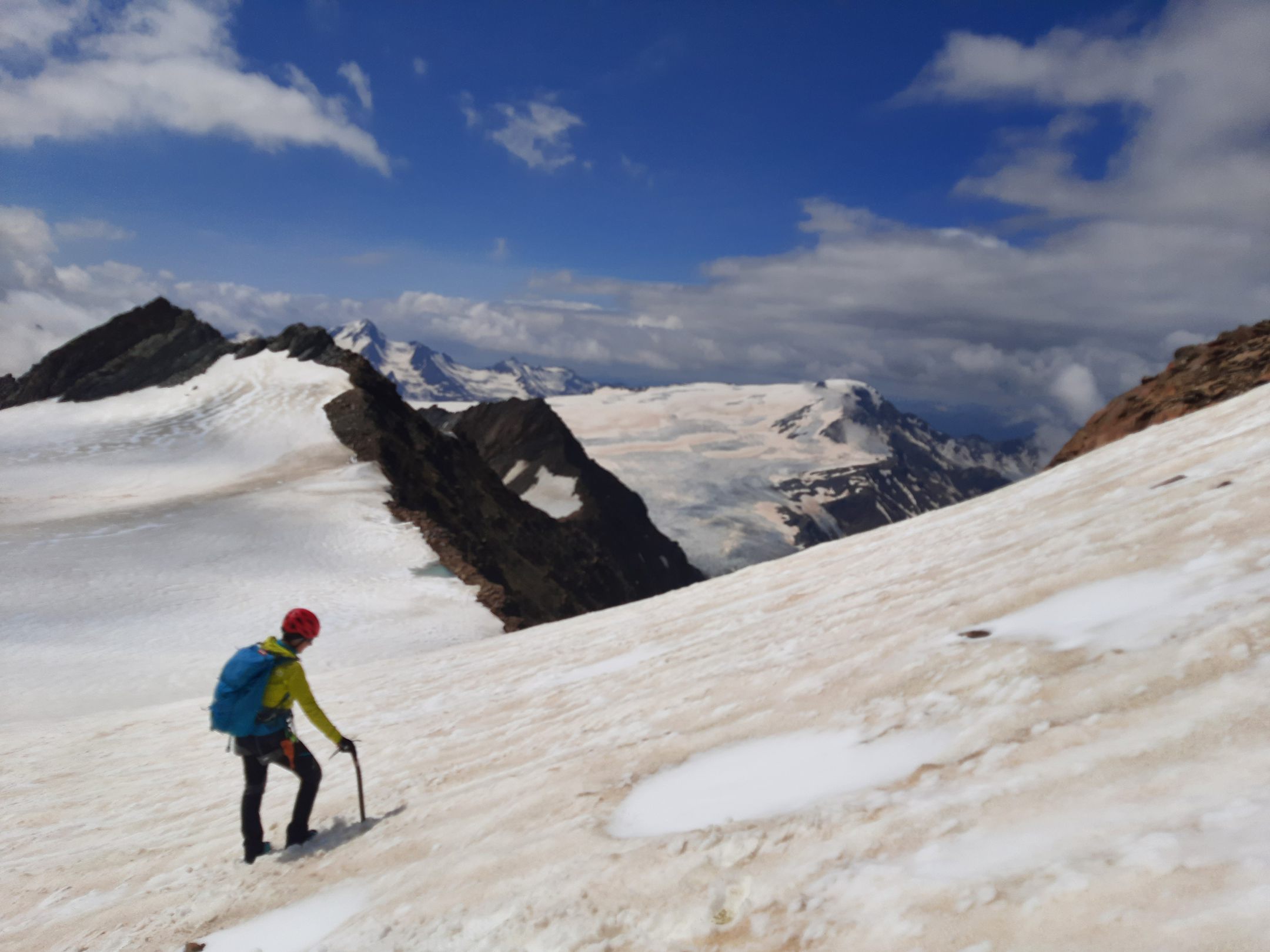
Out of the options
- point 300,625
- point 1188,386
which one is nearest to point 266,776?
point 300,625

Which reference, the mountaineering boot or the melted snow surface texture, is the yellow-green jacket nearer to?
the mountaineering boot

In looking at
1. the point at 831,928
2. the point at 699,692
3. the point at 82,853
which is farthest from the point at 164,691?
the point at 831,928

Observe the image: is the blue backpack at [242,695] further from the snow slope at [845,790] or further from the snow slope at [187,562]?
the snow slope at [187,562]

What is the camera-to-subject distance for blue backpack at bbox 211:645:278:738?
8.43 meters

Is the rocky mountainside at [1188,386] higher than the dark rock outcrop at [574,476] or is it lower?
lower

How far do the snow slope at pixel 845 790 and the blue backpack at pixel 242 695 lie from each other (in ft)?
5.19

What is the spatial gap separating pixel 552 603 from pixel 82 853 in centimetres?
3473

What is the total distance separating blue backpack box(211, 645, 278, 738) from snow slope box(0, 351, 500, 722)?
47.0ft

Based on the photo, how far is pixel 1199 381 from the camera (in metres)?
22.1

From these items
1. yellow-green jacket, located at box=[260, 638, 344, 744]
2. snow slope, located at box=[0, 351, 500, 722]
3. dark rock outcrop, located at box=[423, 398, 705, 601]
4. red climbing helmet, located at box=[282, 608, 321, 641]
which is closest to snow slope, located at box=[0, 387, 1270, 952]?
yellow-green jacket, located at box=[260, 638, 344, 744]

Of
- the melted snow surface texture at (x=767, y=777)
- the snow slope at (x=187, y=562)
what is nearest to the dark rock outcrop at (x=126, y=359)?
the snow slope at (x=187, y=562)

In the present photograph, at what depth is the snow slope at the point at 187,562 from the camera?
2191 cm

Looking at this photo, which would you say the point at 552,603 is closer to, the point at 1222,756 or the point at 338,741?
the point at 338,741

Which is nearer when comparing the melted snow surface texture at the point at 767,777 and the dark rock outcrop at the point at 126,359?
the melted snow surface texture at the point at 767,777
